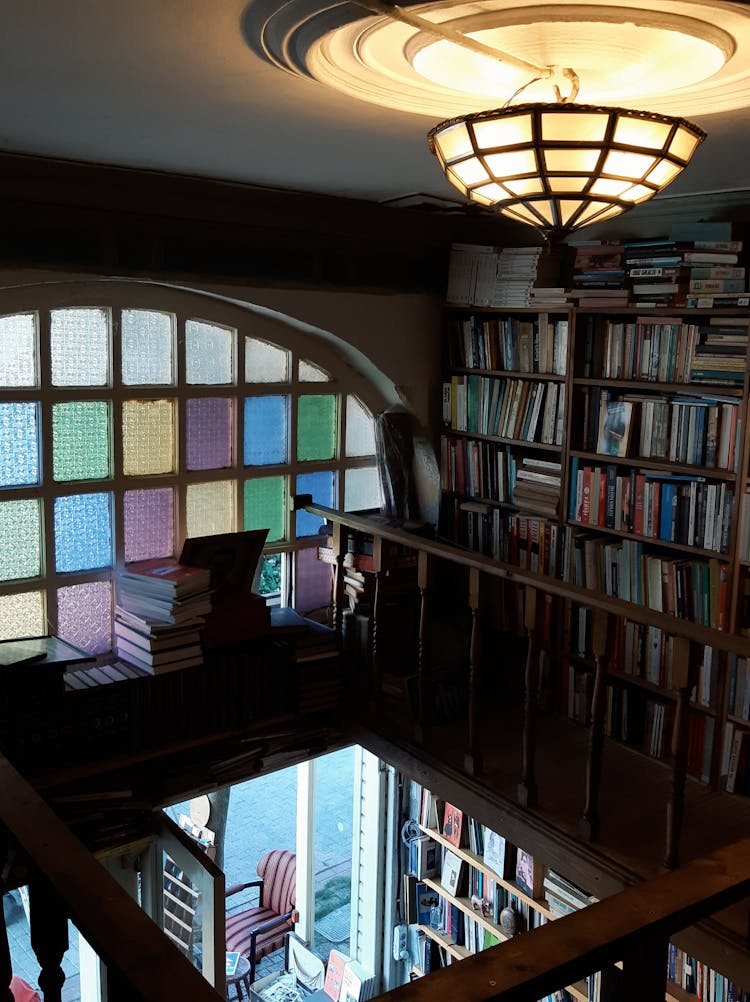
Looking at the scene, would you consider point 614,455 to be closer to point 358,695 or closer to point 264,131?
point 358,695

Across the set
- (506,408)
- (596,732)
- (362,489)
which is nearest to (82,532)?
(362,489)

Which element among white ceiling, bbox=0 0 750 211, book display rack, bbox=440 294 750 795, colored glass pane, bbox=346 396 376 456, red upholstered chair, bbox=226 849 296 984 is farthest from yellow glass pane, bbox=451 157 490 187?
red upholstered chair, bbox=226 849 296 984

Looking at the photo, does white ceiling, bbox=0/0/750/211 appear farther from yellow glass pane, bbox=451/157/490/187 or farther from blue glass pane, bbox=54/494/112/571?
blue glass pane, bbox=54/494/112/571

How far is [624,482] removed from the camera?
12.2 ft

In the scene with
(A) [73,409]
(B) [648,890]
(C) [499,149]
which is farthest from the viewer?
(A) [73,409]

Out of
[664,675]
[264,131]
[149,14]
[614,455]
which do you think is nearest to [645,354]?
[614,455]

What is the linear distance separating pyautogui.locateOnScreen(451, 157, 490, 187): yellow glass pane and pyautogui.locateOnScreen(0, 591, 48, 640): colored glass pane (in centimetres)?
243

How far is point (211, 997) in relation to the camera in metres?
0.79

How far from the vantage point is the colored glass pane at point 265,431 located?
155 inches

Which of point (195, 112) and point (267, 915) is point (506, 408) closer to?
point (195, 112)

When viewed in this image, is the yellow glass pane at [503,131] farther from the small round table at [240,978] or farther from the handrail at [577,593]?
the small round table at [240,978]

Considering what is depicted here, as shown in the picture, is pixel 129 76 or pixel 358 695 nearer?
pixel 129 76

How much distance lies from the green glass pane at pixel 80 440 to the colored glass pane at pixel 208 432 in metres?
0.35

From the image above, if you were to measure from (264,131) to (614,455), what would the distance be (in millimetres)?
1938
